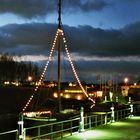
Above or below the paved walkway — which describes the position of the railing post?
above

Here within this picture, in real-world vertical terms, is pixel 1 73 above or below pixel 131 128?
above

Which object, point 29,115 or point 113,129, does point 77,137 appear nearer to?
point 113,129

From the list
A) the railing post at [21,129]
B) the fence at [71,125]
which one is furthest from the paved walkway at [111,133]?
the railing post at [21,129]

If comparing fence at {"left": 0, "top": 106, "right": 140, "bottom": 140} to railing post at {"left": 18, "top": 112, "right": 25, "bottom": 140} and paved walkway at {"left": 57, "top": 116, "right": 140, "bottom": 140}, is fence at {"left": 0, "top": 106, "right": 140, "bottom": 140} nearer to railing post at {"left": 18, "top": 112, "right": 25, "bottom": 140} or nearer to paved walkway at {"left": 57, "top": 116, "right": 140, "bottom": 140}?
railing post at {"left": 18, "top": 112, "right": 25, "bottom": 140}

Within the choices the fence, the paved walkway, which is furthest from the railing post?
the paved walkway

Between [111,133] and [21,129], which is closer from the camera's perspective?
[21,129]

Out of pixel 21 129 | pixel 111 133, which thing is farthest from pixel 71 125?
pixel 21 129

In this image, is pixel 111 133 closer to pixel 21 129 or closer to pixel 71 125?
pixel 71 125

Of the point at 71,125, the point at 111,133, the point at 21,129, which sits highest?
the point at 21,129

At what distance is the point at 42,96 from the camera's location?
12975 centimetres

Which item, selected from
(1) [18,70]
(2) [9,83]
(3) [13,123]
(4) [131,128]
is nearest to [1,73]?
(1) [18,70]

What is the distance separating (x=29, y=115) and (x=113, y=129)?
2502 centimetres

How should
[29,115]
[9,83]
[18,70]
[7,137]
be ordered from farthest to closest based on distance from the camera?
[9,83]
[18,70]
[7,137]
[29,115]

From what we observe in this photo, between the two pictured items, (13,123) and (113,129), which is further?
(13,123)
